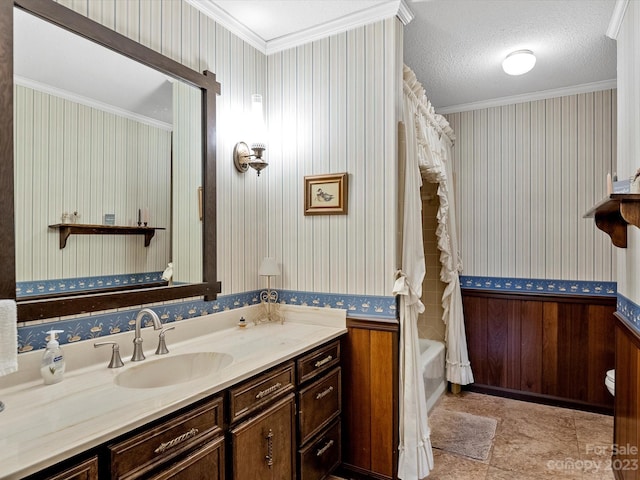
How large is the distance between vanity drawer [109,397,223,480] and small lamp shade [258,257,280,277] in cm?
104

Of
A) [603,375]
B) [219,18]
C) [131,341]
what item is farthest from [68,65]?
[603,375]

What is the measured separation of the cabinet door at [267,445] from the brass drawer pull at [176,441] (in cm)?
21

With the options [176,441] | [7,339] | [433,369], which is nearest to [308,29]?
[7,339]

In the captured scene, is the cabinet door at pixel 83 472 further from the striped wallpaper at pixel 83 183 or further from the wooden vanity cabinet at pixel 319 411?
the wooden vanity cabinet at pixel 319 411

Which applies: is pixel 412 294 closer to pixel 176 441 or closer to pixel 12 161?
pixel 176 441

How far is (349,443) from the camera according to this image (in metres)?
2.30

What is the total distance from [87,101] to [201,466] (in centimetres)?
154

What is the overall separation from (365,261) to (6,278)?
66.0 inches

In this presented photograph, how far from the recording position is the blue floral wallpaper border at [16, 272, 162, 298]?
4.76 feet

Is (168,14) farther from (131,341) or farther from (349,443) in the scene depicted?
(349,443)

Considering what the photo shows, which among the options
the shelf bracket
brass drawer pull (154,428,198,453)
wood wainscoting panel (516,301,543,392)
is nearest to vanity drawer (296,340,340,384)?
brass drawer pull (154,428,198,453)

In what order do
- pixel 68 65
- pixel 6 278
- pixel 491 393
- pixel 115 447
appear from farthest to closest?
pixel 491 393 → pixel 68 65 → pixel 6 278 → pixel 115 447

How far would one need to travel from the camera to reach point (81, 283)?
1614 mm

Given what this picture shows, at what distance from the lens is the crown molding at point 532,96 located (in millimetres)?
3232
